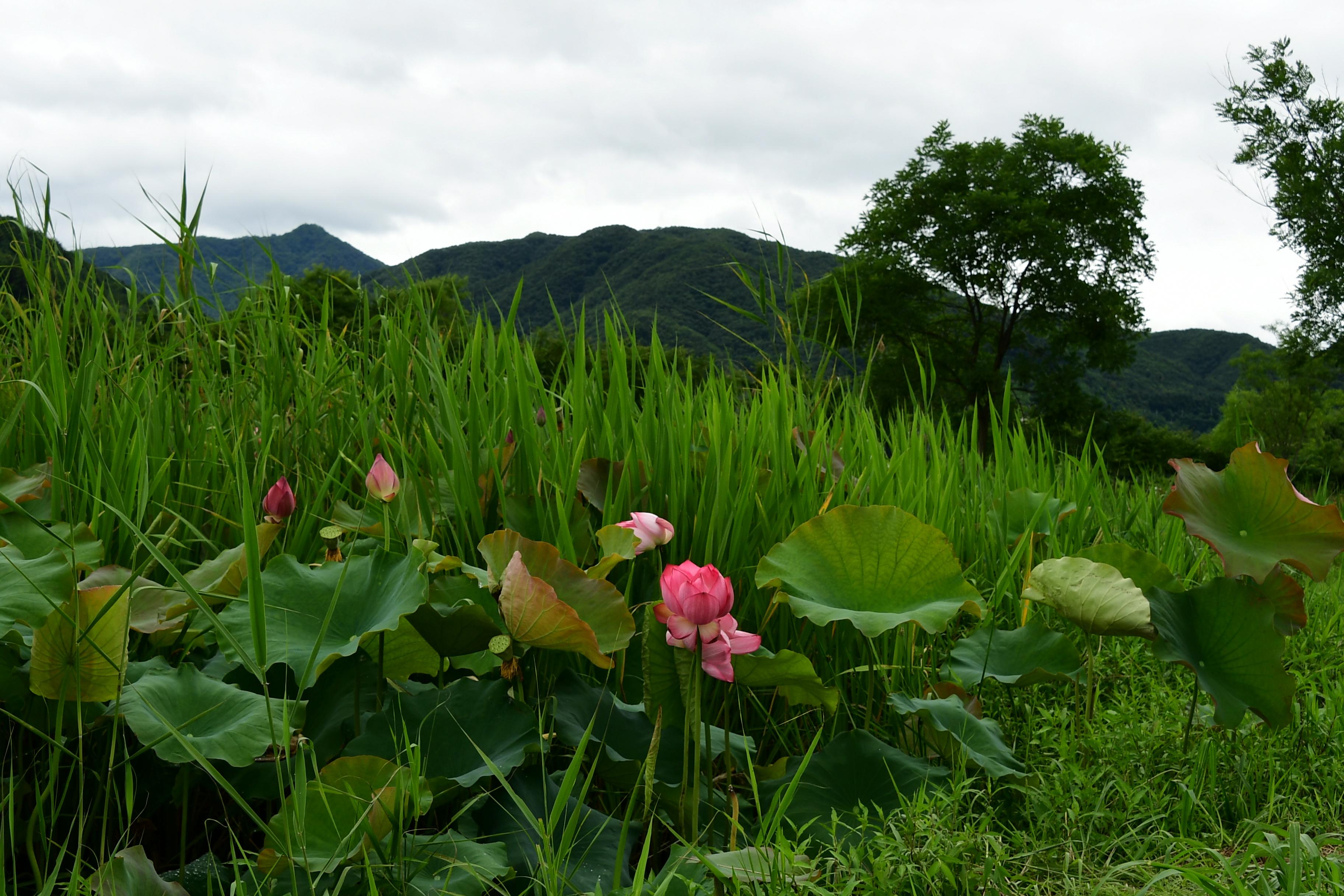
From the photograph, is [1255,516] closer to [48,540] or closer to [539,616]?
[539,616]

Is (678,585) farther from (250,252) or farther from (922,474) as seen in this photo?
(250,252)

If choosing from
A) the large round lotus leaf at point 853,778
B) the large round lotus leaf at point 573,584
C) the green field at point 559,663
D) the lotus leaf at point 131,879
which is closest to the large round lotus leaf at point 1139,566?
the green field at point 559,663

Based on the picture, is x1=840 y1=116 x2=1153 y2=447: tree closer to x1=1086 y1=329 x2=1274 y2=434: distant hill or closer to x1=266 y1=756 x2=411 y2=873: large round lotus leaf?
x1=1086 y1=329 x2=1274 y2=434: distant hill

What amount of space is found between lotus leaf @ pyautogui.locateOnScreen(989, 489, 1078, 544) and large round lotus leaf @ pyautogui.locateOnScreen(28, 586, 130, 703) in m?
1.92

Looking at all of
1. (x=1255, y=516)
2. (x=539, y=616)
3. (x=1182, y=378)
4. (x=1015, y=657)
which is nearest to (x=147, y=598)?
Result: (x=539, y=616)

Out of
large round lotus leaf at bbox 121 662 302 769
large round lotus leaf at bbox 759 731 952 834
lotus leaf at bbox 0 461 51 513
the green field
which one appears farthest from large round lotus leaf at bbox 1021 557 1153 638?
lotus leaf at bbox 0 461 51 513

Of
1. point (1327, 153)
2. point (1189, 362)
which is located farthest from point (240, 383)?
point (1189, 362)

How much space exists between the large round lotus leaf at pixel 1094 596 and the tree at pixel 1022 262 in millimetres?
18147

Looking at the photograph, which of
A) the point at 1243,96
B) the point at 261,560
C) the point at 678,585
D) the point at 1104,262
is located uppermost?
the point at 1243,96

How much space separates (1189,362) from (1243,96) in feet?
150

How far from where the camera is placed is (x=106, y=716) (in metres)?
1.11

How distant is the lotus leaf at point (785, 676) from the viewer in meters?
1.21

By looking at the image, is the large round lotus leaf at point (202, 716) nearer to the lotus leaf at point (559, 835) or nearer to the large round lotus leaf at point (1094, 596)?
the lotus leaf at point (559, 835)

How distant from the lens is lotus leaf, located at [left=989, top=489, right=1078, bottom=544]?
2.18 m
